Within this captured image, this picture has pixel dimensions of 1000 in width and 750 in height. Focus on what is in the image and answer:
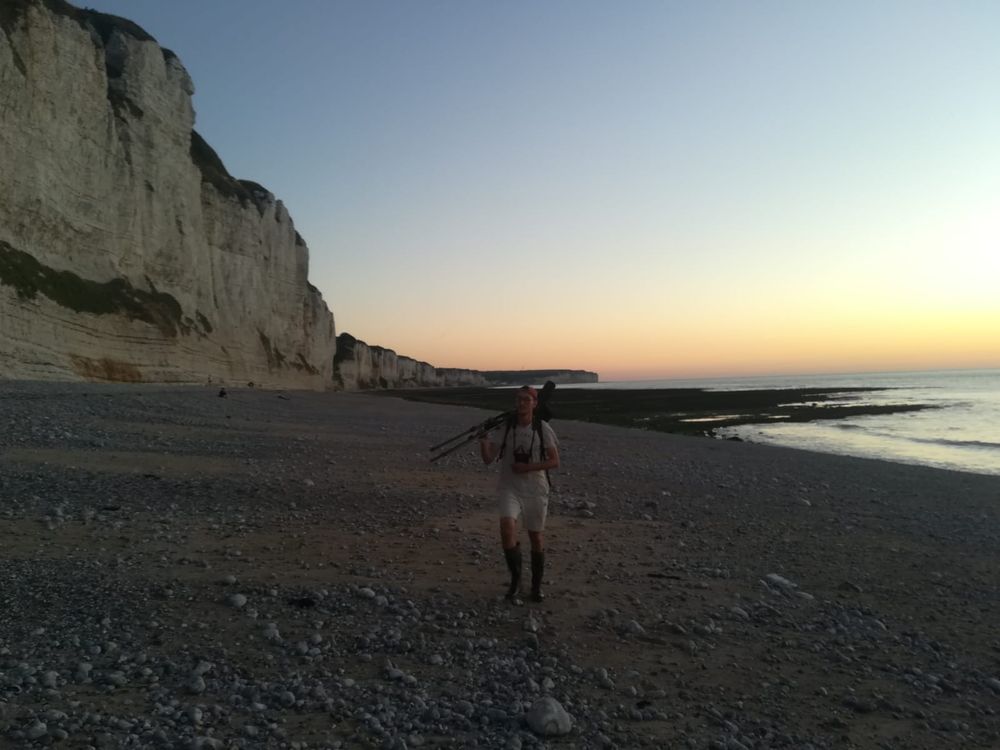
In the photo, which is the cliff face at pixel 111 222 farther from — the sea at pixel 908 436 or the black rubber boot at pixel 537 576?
the sea at pixel 908 436

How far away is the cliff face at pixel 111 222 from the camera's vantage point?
26.7 meters

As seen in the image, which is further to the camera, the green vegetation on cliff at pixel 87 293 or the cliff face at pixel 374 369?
the cliff face at pixel 374 369

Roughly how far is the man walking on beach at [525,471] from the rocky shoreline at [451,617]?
61cm

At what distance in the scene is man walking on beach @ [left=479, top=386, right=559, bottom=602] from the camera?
6.21m

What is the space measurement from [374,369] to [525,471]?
343 ft

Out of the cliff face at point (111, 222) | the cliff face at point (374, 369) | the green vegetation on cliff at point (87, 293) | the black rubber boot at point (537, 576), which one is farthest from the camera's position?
the cliff face at point (374, 369)

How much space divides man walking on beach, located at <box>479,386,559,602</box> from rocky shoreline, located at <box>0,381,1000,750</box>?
609 millimetres

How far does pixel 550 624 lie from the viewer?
562 centimetres

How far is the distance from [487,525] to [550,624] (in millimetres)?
3487

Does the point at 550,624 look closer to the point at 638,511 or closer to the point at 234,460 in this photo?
the point at 638,511

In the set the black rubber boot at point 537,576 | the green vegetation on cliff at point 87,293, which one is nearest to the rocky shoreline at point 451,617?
the black rubber boot at point 537,576

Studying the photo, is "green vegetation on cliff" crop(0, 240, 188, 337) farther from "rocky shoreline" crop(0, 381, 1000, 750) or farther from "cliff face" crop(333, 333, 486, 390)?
"cliff face" crop(333, 333, 486, 390)

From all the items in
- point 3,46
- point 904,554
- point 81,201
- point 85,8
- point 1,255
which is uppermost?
point 85,8

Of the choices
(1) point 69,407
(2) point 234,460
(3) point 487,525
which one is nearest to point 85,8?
(1) point 69,407
